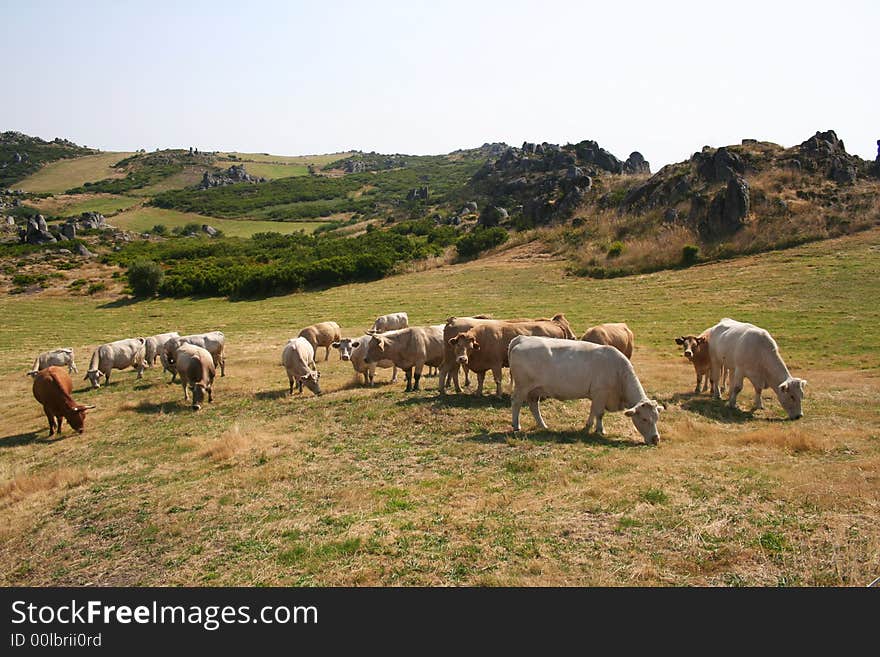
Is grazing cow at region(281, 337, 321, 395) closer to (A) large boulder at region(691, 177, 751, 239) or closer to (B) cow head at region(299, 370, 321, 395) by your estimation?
(B) cow head at region(299, 370, 321, 395)

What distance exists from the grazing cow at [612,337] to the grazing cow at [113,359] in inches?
735

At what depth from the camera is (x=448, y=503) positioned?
964cm

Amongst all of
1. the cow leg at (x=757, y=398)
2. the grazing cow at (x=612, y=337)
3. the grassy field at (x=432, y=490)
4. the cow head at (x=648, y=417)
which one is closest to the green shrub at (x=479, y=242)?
the grassy field at (x=432, y=490)

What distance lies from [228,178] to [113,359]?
576ft

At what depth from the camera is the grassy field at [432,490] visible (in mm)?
7520

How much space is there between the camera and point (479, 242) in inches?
2672

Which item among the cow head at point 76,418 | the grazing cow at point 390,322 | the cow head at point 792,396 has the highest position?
the grazing cow at point 390,322

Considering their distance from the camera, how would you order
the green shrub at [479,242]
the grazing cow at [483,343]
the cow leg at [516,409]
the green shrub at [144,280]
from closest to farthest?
the cow leg at [516,409] < the grazing cow at [483,343] < the green shrub at [144,280] < the green shrub at [479,242]

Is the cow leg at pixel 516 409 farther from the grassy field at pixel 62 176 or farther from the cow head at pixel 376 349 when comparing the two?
the grassy field at pixel 62 176

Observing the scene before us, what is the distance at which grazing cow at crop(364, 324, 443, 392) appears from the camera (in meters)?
18.8

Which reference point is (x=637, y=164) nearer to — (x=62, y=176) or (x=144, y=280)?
(x=144, y=280)

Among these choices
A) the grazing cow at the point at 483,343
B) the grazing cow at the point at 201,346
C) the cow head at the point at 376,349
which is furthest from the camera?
the grazing cow at the point at 201,346

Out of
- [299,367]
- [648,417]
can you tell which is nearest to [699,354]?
[648,417]
